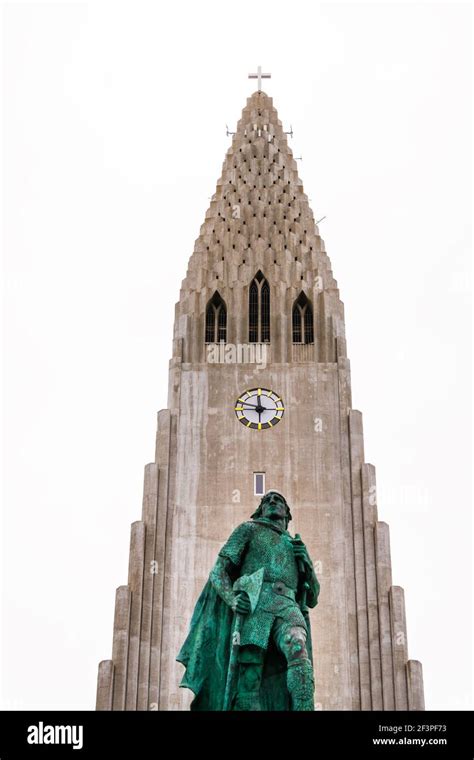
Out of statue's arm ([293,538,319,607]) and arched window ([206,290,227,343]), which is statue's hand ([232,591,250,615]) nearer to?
statue's arm ([293,538,319,607])

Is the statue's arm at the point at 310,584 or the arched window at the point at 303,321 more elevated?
the arched window at the point at 303,321

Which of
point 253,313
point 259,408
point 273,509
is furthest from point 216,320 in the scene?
point 273,509

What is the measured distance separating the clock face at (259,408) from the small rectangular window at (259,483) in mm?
2257

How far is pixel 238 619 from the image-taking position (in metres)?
21.1

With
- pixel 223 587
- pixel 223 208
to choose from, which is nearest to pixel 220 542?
pixel 223 208

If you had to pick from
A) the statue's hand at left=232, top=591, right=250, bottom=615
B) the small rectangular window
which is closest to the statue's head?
the statue's hand at left=232, top=591, right=250, bottom=615

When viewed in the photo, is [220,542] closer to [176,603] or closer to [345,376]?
[176,603]

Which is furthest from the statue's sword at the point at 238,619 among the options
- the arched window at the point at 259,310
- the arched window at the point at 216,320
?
the arched window at the point at 216,320

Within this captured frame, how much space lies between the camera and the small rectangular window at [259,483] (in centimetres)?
5253

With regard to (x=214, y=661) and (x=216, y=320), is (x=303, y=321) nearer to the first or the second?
(x=216, y=320)

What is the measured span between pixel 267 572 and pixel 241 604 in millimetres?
851

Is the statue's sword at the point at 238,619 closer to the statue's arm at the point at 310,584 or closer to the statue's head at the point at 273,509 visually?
the statue's arm at the point at 310,584
